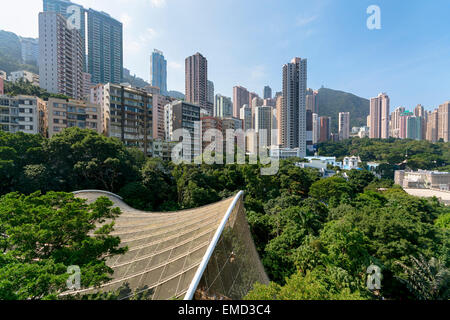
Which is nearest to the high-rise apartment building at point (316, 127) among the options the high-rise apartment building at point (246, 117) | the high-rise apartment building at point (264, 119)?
the high-rise apartment building at point (246, 117)

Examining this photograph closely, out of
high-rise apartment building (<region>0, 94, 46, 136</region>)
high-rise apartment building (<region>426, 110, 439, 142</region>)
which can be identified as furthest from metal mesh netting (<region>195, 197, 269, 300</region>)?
high-rise apartment building (<region>426, 110, 439, 142</region>)

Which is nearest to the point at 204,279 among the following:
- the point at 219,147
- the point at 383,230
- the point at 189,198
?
the point at 383,230

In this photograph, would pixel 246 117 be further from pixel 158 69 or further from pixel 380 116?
pixel 380 116

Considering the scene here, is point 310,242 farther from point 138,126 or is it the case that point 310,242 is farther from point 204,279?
point 138,126

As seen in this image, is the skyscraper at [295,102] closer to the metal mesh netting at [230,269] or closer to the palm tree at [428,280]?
the palm tree at [428,280]

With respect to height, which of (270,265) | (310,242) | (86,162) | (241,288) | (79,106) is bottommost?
(270,265)

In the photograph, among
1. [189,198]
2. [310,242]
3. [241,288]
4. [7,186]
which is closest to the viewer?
[241,288]
